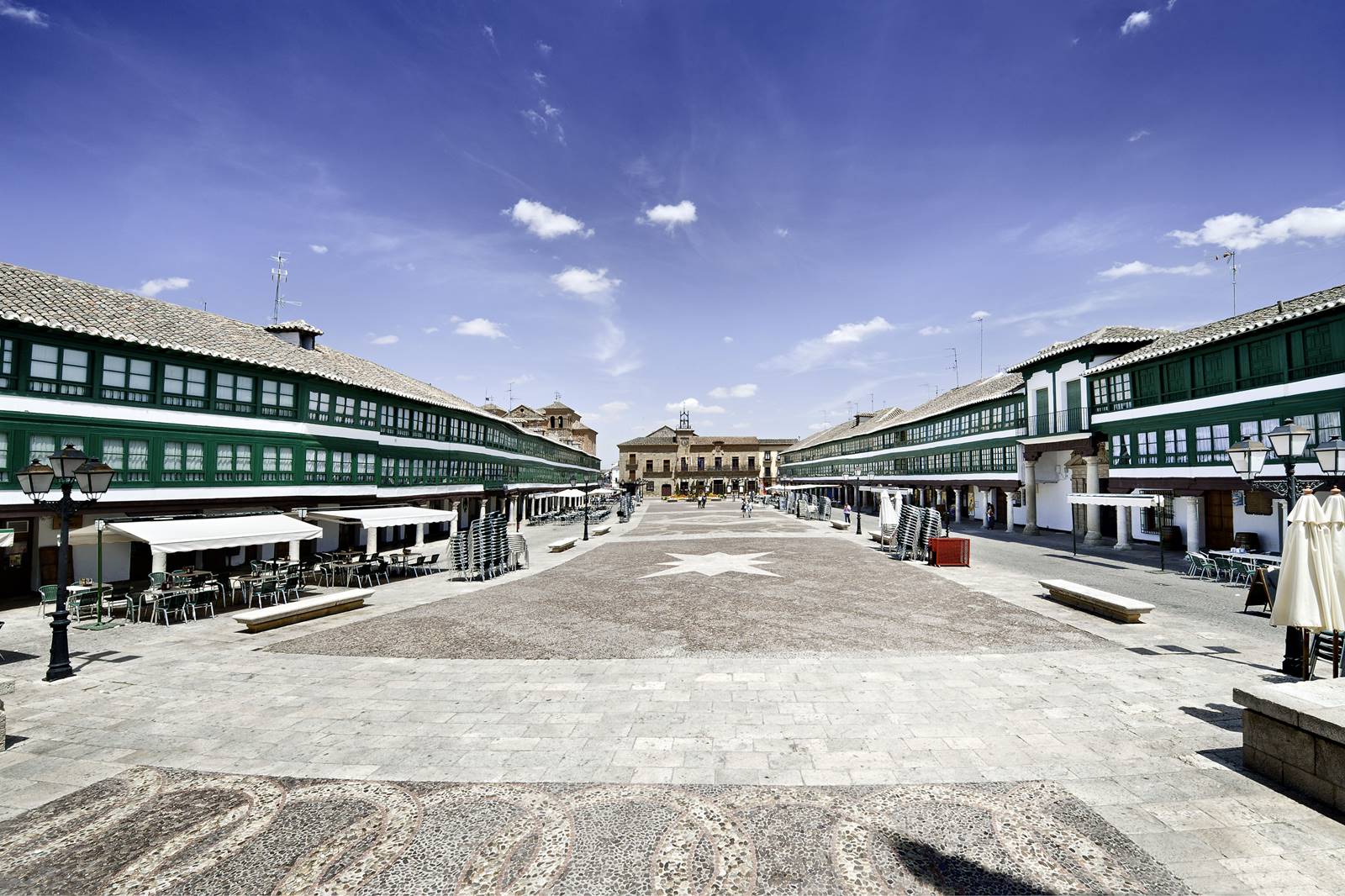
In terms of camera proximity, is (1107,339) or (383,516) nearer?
(383,516)

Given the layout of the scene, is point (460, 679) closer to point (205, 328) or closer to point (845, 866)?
point (845, 866)

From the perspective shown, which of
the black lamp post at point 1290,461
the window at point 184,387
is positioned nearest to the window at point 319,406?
the window at point 184,387

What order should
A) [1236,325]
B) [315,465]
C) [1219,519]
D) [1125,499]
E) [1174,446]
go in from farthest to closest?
1. [1219,519]
2. [1174,446]
3. [315,465]
4. [1125,499]
5. [1236,325]

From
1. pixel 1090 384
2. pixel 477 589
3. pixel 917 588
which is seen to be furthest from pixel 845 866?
pixel 1090 384

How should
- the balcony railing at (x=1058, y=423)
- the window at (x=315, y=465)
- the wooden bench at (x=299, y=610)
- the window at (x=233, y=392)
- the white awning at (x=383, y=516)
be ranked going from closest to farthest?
the wooden bench at (x=299, y=610), the white awning at (x=383, y=516), the window at (x=233, y=392), the window at (x=315, y=465), the balcony railing at (x=1058, y=423)

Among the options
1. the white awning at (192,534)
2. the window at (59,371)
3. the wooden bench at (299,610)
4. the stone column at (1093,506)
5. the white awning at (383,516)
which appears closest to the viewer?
the wooden bench at (299,610)

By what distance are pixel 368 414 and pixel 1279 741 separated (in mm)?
30194

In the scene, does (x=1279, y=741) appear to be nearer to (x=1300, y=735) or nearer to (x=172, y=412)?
(x=1300, y=735)

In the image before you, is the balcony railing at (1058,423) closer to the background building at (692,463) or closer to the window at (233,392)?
the window at (233,392)

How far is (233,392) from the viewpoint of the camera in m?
21.1

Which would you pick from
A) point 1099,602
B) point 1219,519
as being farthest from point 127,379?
point 1219,519

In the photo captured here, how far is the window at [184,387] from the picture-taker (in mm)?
19234

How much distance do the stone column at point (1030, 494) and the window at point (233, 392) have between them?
38.9 meters

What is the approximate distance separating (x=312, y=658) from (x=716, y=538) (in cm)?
2394
